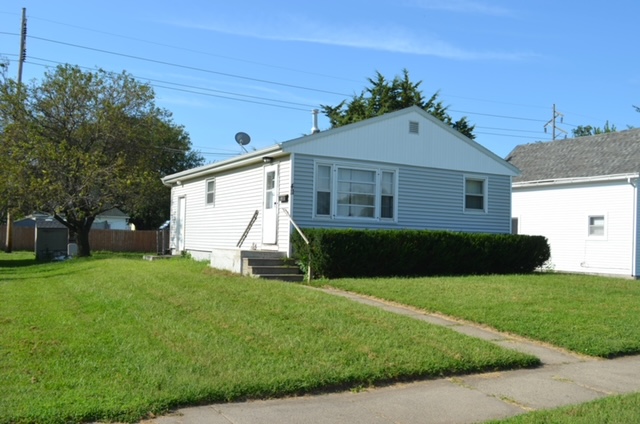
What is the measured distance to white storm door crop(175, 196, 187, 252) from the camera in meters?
23.6

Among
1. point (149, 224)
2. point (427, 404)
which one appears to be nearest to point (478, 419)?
point (427, 404)

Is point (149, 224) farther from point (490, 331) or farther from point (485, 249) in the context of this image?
point (490, 331)

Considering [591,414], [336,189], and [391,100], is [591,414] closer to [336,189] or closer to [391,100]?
[336,189]

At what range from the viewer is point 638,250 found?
20.6 metres

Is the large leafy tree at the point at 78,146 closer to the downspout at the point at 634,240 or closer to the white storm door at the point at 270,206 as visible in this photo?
the white storm door at the point at 270,206

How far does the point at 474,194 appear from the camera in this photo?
64.5 ft

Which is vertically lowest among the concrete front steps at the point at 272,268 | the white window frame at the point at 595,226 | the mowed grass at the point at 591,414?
the mowed grass at the point at 591,414

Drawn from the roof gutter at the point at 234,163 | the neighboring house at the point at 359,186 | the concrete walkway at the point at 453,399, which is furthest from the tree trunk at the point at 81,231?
the concrete walkway at the point at 453,399

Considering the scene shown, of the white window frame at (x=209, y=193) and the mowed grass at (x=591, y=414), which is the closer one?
the mowed grass at (x=591, y=414)

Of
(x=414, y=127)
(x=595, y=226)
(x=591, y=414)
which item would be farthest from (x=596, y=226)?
(x=591, y=414)

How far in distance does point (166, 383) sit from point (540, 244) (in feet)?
46.7

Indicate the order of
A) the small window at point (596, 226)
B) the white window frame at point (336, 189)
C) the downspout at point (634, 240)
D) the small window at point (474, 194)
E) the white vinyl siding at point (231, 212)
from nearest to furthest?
the white vinyl siding at point (231, 212) → the white window frame at point (336, 189) → the small window at point (474, 194) → the downspout at point (634, 240) → the small window at point (596, 226)

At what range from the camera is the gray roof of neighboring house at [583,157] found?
22.1 metres

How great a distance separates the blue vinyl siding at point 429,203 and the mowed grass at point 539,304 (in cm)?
332
